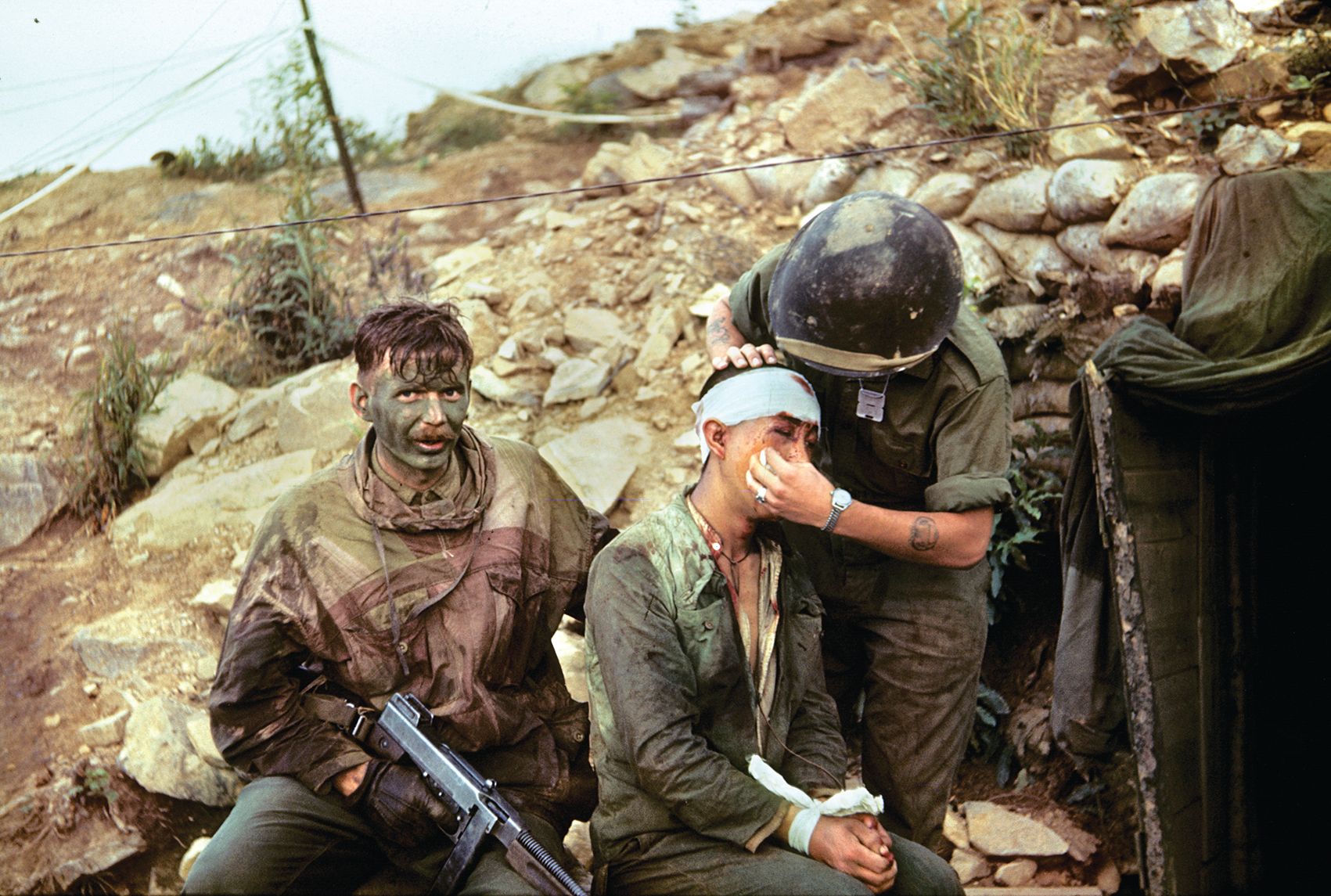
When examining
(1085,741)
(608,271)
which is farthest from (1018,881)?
(608,271)

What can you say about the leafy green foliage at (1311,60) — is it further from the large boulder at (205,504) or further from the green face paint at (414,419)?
the large boulder at (205,504)

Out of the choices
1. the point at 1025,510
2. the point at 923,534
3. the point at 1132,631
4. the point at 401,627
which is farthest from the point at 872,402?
the point at 1025,510

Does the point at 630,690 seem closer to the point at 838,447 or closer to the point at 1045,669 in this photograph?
the point at 838,447

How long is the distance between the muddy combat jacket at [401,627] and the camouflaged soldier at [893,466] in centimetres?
89

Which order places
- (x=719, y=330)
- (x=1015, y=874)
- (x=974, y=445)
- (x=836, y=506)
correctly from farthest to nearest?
(x=1015, y=874)
(x=719, y=330)
(x=974, y=445)
(x=836, y=506)

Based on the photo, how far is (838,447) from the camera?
3.57 meters

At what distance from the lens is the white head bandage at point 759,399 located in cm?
292

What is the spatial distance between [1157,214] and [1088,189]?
482 mm

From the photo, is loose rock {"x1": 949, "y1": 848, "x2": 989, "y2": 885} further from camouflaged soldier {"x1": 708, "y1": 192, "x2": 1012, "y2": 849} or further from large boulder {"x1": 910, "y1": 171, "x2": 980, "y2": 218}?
large boulder {"x1": 910, "y1": 171, "x2": 980, "y2": 218}

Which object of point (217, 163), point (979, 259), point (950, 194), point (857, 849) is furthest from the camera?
point (217, 163)

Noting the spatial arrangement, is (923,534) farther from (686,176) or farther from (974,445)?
(686,176)

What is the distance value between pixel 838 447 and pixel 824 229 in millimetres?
822

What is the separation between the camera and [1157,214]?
5453 millimetres

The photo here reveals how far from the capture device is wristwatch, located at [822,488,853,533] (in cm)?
285
